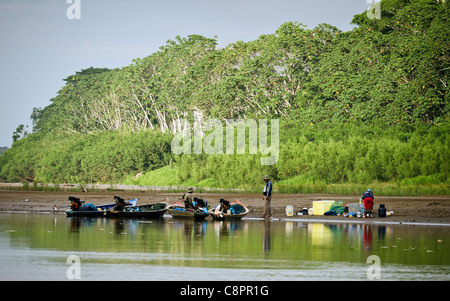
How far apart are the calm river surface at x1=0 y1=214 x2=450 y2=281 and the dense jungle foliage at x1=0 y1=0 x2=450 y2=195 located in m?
20.2

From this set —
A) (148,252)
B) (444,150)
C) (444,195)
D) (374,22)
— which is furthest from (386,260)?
(374,22)

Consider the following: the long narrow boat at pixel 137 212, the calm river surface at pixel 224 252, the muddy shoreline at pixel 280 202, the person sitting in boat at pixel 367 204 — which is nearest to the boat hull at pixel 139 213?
the long narrow boat at pixel 137 212

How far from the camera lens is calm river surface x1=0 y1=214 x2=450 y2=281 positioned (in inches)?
659

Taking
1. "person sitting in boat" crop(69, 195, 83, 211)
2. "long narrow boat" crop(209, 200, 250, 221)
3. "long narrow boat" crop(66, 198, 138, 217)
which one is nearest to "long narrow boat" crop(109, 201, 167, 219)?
"long narrow boat" crop(66, 198, 138, 217)

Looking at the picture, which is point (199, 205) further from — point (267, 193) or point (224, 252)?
point (224, 252)

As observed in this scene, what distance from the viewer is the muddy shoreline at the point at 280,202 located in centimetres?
3323

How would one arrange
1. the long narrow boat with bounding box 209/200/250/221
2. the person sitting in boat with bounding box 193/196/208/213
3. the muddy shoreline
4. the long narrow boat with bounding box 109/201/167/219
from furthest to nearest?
1. the long narrow boat with bounding box 109/201/167/219
2. the person sitting in boat with bounding box 193/196/208/213
3. the muddy shoreline
4. the long narrow boat with bounding box 209/200/250/221

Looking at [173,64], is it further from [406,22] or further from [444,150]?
[444,150]

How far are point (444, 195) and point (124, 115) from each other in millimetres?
62205

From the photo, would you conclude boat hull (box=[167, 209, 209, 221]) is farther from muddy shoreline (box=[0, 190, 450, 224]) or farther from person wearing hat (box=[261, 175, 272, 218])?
muddy shoreline (box=[0, 190, 450, 224])

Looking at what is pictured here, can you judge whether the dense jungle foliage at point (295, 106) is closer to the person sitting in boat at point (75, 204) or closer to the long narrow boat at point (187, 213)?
the long narrow boat at point (187, 213)

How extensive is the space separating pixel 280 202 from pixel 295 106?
1103 inches

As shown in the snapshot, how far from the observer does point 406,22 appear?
61.9m

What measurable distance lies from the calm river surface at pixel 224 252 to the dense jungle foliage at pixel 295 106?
20.2 meters
